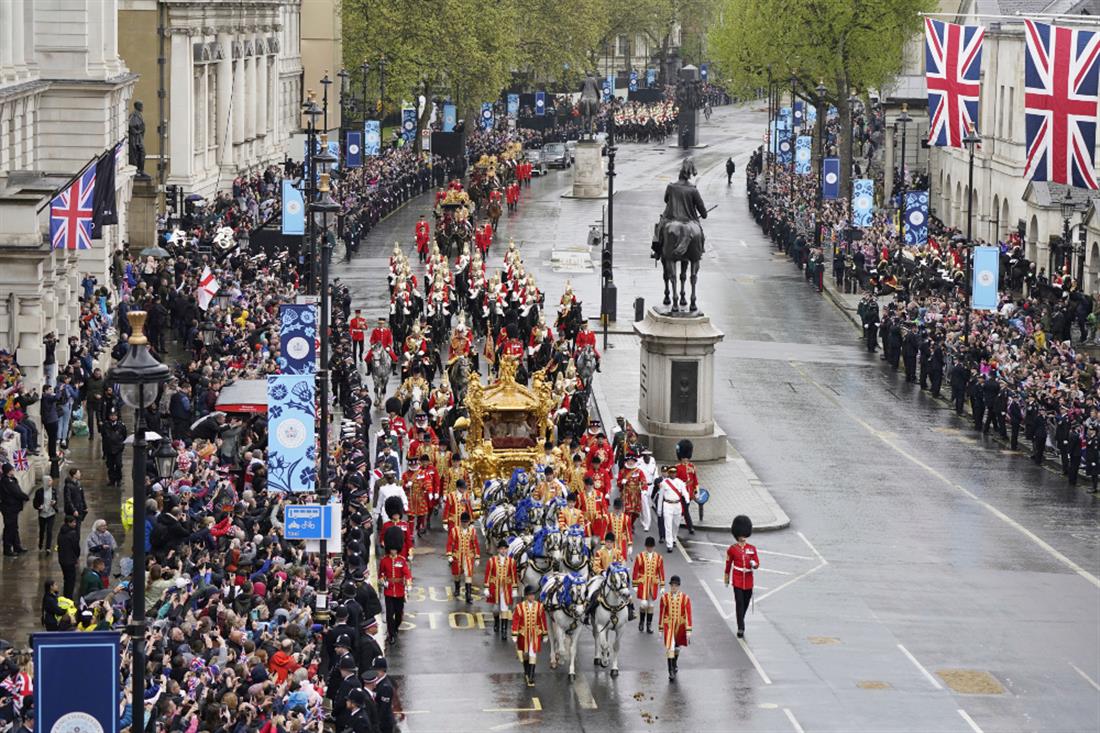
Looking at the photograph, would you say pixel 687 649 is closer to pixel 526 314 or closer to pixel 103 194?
pixel 103 194

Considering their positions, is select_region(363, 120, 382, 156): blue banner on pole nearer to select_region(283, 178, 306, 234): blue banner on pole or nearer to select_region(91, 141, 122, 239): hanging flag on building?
select_region(283, 178, 306, 234): blue banner on pole

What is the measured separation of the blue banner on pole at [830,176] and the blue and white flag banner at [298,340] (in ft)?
146

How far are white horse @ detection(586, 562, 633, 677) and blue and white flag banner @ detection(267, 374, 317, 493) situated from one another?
401 cm

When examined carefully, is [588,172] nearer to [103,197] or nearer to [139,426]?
[103,197]

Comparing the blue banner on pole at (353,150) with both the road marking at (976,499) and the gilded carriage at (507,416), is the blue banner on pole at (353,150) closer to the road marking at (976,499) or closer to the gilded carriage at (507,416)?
the road marking at (976,499)

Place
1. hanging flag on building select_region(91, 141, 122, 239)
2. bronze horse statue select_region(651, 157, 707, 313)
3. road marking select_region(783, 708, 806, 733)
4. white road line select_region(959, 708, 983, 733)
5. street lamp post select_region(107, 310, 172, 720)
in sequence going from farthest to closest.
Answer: bronze horse statue select_region(651, 157, 707, 313), hanging flag on building select_region(91, 141, 122, 239), white road line select_region(959, 708, 983, 733), road marking select_region(783, 708, 806, 733), street lamp post select_region(107, 310, 172, 720)

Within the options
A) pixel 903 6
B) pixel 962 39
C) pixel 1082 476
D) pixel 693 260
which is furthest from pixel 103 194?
pixel 903 6

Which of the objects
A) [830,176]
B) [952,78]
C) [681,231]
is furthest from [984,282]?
[830,176]

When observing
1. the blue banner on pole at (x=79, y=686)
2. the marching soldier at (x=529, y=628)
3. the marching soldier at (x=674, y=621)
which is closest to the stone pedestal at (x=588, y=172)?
the marching soldier at (x=674, y=621)

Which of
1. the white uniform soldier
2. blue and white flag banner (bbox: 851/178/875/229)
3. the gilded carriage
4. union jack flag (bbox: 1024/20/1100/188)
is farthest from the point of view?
blue and white flag banner (bbox: 851/178/875/229)

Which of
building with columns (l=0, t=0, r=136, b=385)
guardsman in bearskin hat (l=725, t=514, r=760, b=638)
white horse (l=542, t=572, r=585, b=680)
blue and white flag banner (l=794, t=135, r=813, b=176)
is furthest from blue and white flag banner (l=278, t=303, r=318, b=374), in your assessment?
blue and white flag banner (l=794, t=135, r=813, b=176)

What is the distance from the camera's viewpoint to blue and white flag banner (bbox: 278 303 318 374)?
38469 mm

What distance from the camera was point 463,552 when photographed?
33.3m

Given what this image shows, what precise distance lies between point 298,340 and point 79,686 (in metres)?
19.1
